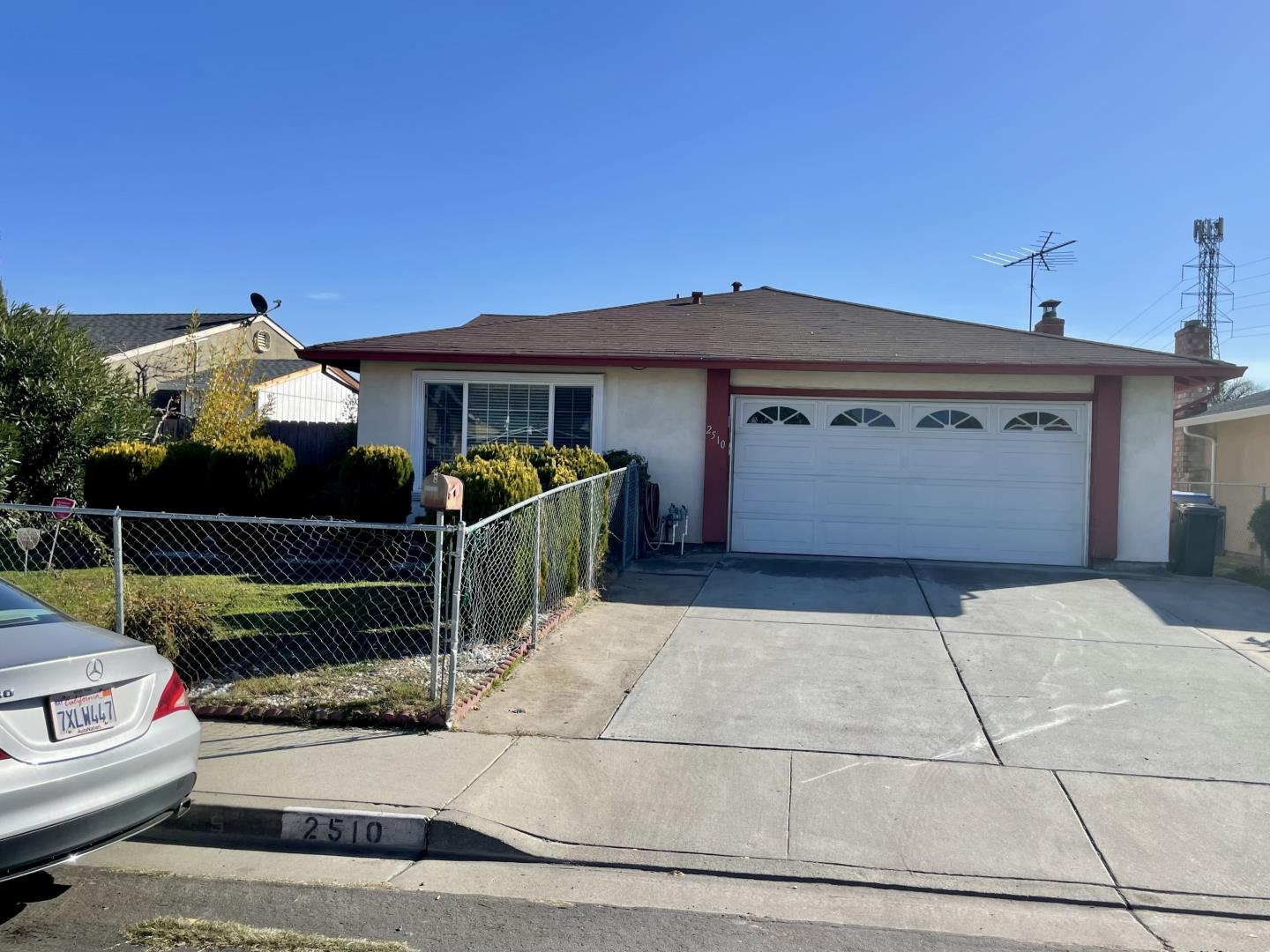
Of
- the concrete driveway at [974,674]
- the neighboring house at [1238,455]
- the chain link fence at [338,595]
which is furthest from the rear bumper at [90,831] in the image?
the neighboring house at [1238,455]

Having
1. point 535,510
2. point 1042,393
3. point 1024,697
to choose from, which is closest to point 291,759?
point 535,510

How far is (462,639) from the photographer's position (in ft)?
25.1

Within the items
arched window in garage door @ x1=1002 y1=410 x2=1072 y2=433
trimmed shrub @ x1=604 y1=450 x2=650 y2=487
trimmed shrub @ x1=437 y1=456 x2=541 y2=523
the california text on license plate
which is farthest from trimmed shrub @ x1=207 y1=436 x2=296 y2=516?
arched window in garage door @ x1=1002 y1=410 x2=1072 y2=433

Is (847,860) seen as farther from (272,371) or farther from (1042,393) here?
(272,371)

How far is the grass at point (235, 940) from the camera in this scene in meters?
3.65

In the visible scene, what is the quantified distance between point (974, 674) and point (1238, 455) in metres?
15.5

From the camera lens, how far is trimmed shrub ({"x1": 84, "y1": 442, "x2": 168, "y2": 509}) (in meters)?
11.9

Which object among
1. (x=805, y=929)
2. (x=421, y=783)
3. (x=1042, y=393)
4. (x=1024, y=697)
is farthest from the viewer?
(x=1042, y=393)

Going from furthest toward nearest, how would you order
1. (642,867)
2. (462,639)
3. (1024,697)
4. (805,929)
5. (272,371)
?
1. (272,371)
2. (462,639)
3. (1024,697)
4. (642,867)
5. (805,929)

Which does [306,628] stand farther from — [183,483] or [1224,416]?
[1224,416]

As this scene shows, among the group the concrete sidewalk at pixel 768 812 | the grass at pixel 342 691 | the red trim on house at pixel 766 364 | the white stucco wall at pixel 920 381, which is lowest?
the concrete sidewalk at pixel 768 812

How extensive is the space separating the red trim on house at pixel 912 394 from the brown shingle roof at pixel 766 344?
500 mm

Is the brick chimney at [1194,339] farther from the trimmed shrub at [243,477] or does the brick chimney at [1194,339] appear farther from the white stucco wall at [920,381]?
the trimmed shrub at [243,477]

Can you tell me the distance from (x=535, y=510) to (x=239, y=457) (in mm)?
5817
